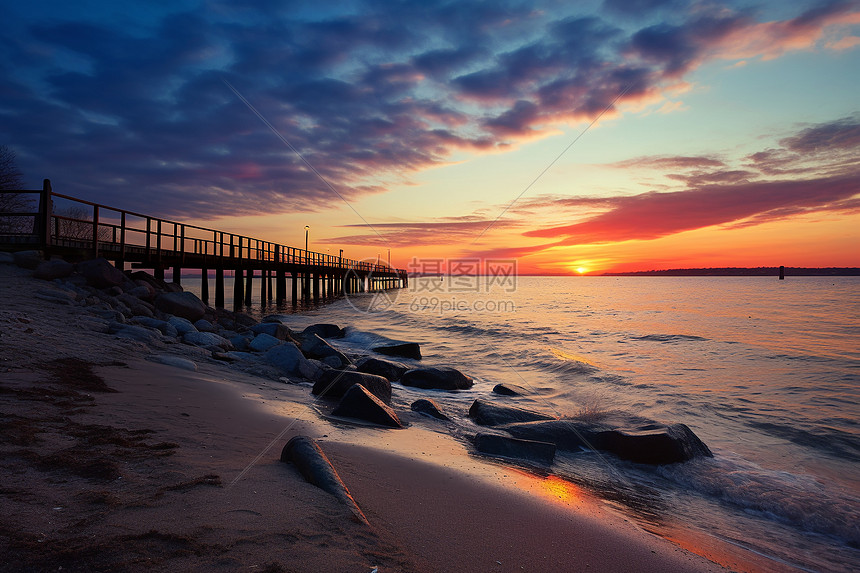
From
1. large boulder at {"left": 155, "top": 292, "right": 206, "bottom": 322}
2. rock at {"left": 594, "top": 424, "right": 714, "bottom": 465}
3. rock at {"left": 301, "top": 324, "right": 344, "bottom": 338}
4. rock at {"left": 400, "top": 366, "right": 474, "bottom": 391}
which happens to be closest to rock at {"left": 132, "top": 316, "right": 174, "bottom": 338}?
large boulder at {"left": 155, "top": 292, "right": 206, "bottom": 322}

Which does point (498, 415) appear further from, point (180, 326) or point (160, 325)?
point (180, 326)

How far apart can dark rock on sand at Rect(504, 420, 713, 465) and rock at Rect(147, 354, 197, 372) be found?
5551 mm

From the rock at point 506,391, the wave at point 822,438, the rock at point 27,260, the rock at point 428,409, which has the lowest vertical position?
the rock at point 506,391

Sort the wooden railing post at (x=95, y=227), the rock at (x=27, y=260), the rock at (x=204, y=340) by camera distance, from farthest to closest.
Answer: the wooden railing post at (x=95, y=227)
the rock at (x=27, y=260)
the rock at (x=204, y=340)

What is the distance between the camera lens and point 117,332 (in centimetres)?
801

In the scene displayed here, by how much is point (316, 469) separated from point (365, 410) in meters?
3.21

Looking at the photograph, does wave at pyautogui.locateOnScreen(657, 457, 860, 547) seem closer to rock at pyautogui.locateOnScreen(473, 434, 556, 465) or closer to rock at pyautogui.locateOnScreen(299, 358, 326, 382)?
rock at pyautogui.locateOnScreen(473, 434, 556, 465)

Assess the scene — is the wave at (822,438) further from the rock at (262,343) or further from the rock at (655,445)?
the rock at (262,343)

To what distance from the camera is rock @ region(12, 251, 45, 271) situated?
11.2 m

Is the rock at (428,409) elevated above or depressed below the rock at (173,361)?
below

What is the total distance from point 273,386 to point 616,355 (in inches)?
545

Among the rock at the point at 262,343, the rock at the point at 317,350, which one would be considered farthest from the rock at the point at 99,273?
the rock at the point at 317,350

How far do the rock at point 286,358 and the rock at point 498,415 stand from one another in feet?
14.3

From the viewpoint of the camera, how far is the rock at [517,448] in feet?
19.0
